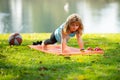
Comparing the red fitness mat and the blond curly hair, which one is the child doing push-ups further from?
the red fitness mat

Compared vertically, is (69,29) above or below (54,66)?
above

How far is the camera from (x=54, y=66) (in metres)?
9.65

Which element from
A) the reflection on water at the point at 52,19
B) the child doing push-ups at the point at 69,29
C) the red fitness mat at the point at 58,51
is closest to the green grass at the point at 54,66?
the red fitness mat at the point at 58,51

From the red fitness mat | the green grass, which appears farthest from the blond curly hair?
the green grass

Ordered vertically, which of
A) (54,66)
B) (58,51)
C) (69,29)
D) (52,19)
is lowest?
(54,66)

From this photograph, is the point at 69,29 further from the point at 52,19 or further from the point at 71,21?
the point at 52,19

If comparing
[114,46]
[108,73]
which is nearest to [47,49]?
[114,46]

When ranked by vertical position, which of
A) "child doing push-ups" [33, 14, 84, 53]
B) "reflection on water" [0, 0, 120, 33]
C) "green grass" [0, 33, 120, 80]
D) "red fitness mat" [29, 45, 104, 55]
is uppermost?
"reflection on water" [0, 0, 120, 33]

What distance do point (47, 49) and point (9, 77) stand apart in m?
4.10

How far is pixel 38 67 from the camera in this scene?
9.46 metres

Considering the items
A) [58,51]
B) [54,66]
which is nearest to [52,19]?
[58,51]

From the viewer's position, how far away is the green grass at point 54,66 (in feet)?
28.2

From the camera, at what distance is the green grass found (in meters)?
8.59

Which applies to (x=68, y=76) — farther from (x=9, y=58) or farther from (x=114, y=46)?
(x=114, y=46)
